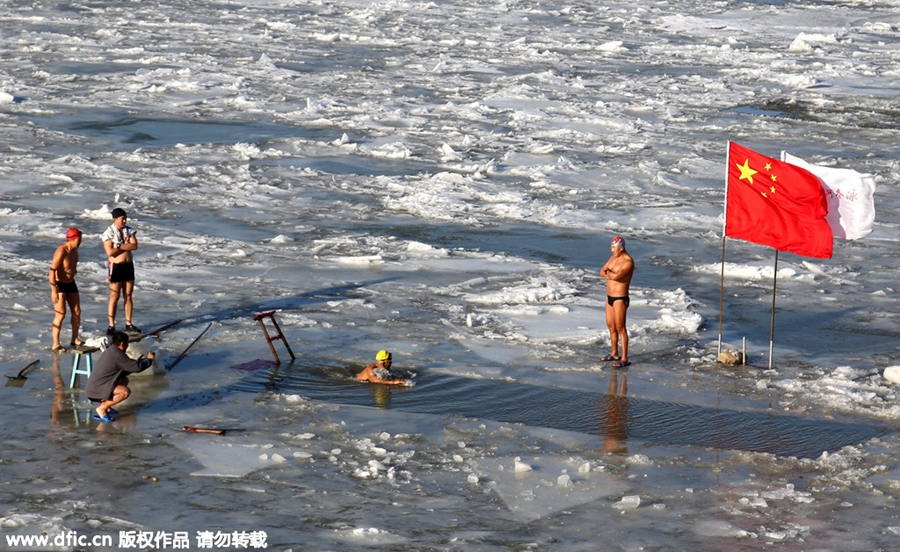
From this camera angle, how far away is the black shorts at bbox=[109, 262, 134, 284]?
13.7m

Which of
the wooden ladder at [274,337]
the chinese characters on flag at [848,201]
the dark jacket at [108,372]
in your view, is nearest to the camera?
the dark jacket at [108,372]

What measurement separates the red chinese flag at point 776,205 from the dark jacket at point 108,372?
23.0 feet

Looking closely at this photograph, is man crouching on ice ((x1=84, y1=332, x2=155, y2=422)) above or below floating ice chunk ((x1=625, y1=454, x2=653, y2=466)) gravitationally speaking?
above

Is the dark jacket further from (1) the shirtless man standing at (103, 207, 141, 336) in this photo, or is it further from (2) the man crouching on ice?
(1) the shirtless man standing at (103, 207, 141, 336)

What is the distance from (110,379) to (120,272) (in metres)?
3.01

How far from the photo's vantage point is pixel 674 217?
69.1 feet

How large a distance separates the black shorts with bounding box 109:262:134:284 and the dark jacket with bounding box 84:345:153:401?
2773 mm

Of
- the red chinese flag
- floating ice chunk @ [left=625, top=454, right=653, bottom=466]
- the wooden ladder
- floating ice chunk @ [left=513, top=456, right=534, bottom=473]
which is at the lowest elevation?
floating ice chunk @ [left=625, top=454, right=653, bottom=466]

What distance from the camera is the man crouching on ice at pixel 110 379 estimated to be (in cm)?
1097

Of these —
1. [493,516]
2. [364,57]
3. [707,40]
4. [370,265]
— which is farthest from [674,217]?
[707,40]

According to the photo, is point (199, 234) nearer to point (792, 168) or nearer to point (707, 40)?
point (792, 168)

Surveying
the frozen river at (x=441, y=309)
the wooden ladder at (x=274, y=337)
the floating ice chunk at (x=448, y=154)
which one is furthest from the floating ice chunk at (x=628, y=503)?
the floating ice chunk at (x=448, y=154)

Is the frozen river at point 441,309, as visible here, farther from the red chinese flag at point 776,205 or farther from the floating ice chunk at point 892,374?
the red chinese flag at point 776,205

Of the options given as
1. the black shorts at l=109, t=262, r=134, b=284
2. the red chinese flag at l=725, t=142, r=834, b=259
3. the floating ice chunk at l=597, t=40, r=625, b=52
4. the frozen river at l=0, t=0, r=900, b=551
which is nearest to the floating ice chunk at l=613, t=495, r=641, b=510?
the frozen river at l=0, t=0, r=900, b=551
